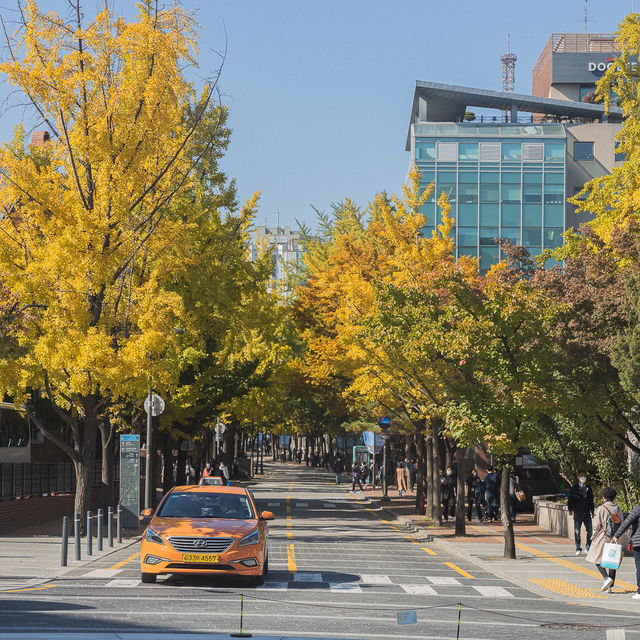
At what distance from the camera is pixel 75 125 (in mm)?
26844

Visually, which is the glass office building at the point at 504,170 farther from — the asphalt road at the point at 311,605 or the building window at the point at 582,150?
the asphalt road at the point at 311,605

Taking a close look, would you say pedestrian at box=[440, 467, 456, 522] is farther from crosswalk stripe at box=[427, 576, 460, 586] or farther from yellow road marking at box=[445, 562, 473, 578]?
crosswalk stripe at box=[427, 576, 460, 586]

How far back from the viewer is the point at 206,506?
18688mm

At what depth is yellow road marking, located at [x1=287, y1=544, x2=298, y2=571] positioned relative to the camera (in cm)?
2094

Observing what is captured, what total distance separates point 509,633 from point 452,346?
13.2 metres

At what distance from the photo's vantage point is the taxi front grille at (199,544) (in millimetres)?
16906

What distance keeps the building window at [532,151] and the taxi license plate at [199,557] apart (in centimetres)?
6697

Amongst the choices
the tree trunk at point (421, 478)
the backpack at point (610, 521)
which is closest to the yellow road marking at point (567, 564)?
the backpack at point (610, 521)

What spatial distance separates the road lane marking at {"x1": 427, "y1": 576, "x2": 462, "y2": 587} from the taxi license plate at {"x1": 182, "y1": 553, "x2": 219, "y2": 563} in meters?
4.28

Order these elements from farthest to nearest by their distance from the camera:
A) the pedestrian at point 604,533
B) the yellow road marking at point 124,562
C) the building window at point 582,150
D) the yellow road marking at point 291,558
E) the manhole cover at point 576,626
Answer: the building window at point 582,150 → the yellow road marking at point 291,558 → the yellow road marking at point 124,562 → the pedestrian at point 604,533 → the manhole cover at point 576,626

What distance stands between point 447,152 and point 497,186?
4.40m

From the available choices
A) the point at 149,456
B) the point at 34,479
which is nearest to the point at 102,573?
the point at 149,456

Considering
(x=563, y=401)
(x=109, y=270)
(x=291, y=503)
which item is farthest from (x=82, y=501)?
(x=291, y=503)

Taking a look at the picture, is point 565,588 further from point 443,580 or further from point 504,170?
point 504,170
